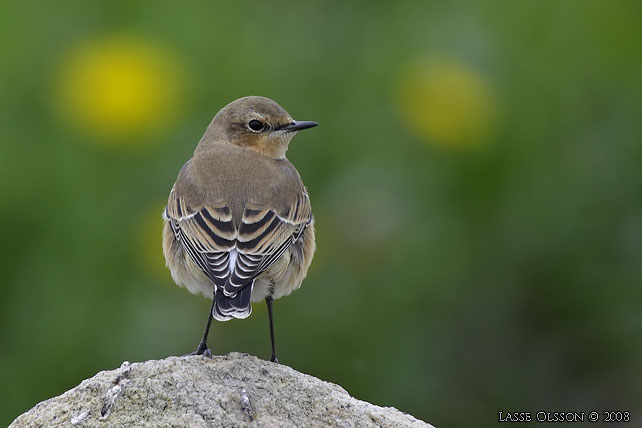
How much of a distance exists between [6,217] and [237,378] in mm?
3978

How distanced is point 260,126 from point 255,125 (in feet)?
0.11

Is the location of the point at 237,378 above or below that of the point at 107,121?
below

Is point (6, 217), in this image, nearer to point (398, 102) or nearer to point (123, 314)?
point (123, 314)

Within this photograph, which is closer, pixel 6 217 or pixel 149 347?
pixel 149 347

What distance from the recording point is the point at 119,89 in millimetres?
8930

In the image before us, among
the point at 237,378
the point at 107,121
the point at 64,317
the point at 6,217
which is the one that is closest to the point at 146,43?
the point at 107,121

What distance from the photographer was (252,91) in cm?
911

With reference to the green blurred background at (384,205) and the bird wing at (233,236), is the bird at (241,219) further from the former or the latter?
the green blurred background at (384,205)

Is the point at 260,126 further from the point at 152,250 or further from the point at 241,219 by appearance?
the point at 152,250

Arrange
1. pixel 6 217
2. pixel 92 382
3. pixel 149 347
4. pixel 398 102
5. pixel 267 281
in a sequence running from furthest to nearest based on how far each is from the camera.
→ pixel 398 102 → pixel 6 217 → pixel 149 347 → pixel 267 281 → pixel 92 382

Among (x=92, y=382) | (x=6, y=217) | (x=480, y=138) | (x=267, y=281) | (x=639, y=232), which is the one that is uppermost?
(x=480, y=138)

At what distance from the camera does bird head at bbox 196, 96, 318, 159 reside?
7227 mm

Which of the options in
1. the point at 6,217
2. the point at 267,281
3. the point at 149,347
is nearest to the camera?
the point at 267,281

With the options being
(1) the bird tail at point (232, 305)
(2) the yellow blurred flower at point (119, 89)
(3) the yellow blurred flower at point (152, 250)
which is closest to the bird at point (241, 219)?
(1) the bird tail at point (232, 305)
